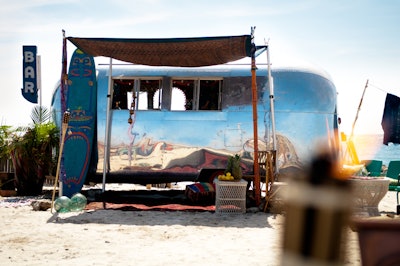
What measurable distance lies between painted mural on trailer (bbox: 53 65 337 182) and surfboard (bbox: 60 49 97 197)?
0.71 ft

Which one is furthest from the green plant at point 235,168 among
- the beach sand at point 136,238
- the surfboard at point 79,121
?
the surfboard at point 79,121

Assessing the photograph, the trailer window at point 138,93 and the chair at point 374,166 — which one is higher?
the trailer window at point 138,93

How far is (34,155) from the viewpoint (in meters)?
10.3

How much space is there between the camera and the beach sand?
474 centimetres

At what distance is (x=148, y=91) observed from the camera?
10031mm

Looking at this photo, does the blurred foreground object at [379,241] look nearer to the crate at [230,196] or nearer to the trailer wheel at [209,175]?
the crate at [230,196]

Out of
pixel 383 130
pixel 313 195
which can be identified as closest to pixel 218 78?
pixel 383 130

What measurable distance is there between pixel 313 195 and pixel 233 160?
26.3ft

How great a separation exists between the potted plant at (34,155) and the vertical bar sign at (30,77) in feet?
10.6

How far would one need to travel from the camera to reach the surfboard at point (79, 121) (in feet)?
30.8

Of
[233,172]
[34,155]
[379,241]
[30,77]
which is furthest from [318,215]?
[30,77]

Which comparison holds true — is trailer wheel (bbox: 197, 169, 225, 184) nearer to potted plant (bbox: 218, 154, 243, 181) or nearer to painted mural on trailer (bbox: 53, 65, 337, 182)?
painted mural on trailer (bbox: 53, 65, 337, 182)

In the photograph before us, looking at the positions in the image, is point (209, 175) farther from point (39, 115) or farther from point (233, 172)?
point (39, 115)

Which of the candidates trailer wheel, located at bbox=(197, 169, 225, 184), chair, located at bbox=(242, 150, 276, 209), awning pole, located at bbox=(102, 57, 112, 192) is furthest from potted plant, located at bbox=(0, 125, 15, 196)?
chair, located at bbox=(242, 150, 276, 209)
